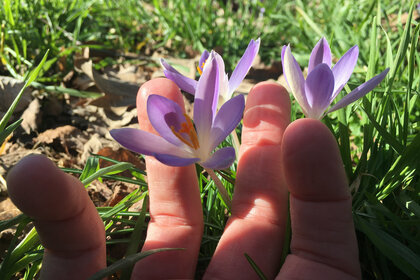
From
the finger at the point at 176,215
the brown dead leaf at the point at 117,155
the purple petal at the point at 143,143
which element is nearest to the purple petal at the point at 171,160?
the purple petal at the point at 143,143

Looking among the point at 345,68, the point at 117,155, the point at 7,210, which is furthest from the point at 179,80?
the point at 7,210

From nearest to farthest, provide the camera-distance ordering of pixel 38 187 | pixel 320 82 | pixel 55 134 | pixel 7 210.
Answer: pixel 38 187
pixel 320 82
pixel 7 210
pixel 55 134

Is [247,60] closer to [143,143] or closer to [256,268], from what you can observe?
[143,143]

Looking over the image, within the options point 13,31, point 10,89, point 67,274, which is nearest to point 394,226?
point 67,274

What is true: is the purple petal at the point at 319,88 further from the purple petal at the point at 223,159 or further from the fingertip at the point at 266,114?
the purple petal at the point at 223,159

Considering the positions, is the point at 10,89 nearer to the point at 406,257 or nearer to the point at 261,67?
the point at 261,67

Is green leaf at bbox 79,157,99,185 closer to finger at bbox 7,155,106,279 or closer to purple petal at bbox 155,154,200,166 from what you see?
finger at bbox 7,155,106,279
